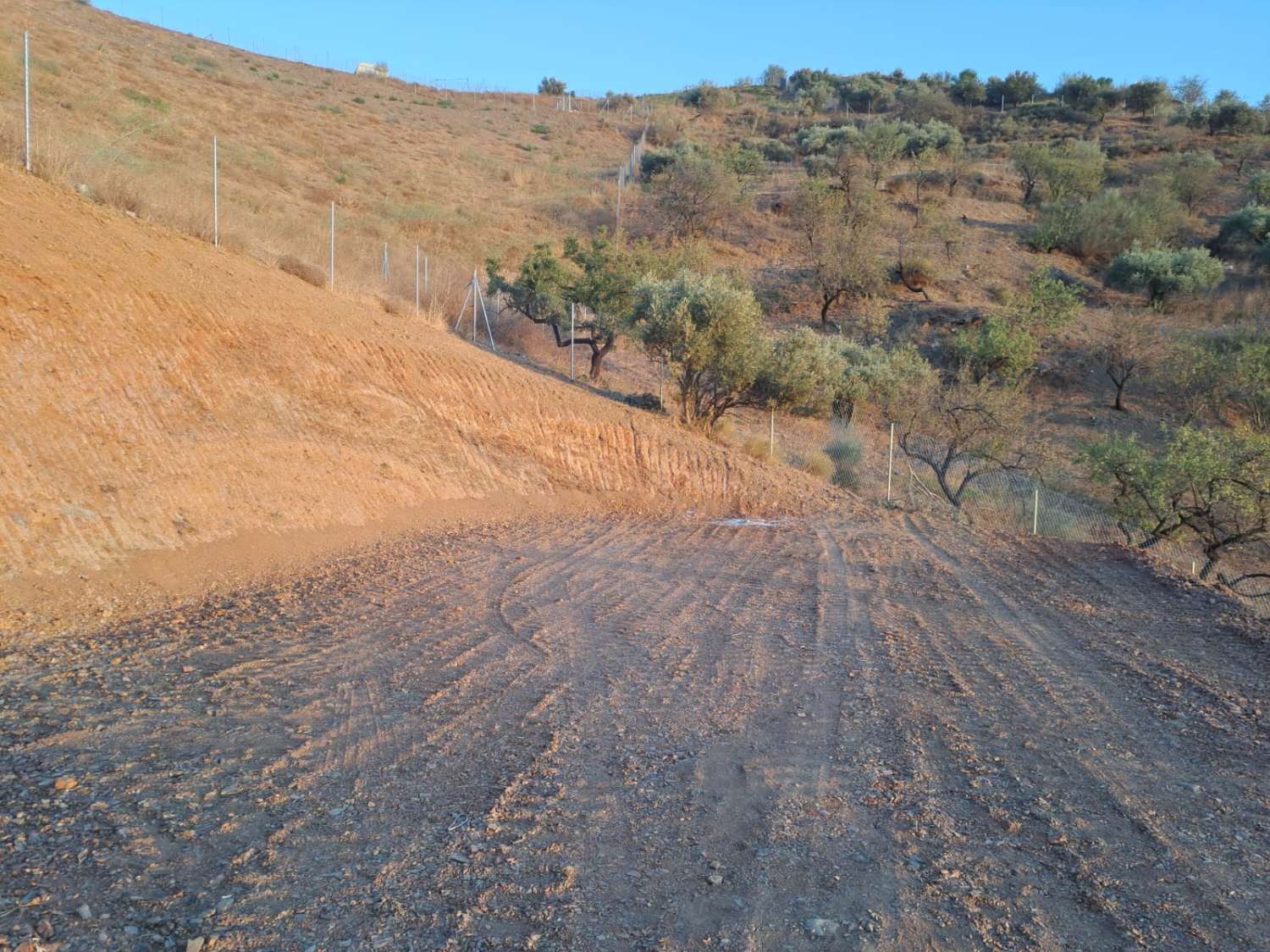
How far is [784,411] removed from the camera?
2233cm

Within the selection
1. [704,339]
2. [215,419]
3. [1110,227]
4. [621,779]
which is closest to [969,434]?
[704,339]

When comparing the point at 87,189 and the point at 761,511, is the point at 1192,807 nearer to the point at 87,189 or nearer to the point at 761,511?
the point at 761,511

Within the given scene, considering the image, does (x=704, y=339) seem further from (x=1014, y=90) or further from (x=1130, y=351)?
(x=1014, y=90)

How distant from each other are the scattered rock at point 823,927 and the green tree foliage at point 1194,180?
57.2 meters

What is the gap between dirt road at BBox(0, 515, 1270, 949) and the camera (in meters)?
4.11

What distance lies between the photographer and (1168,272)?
40.7 meters

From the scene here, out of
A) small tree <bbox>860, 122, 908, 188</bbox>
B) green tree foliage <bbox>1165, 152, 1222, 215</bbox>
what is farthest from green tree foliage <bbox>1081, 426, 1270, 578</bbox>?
green tree foliage <bbox>1165, 152, 1222, 215</bbox>

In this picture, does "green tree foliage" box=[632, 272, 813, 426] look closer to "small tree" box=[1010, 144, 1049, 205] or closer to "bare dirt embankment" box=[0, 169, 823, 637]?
"bare dirt embankment" box=[0, 169, 823, 637]

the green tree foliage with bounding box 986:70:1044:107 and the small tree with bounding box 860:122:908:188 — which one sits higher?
the green tree foliage with bounding box 986:70:1044:107

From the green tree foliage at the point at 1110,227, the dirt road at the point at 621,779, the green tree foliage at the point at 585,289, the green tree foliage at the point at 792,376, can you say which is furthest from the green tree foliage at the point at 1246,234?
the dirt road at the point at 621,779

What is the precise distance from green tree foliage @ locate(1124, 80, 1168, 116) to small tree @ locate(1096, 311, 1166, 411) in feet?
160

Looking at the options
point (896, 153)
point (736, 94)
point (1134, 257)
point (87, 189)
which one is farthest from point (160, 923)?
point (736, 94)

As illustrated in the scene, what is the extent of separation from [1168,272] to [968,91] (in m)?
47.4

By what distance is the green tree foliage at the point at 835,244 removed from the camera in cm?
3972
